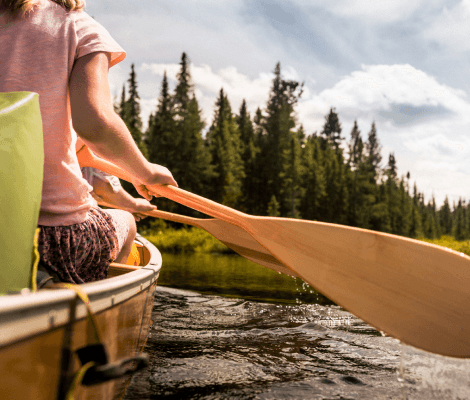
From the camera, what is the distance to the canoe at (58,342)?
730 mm

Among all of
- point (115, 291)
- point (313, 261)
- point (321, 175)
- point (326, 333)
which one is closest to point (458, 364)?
point (313, 261)

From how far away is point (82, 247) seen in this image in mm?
1452

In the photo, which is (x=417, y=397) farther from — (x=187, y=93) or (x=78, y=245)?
(x=187, y=93)

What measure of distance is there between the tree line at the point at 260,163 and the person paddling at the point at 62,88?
27349mm

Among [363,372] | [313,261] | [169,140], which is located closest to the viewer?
[313,261]

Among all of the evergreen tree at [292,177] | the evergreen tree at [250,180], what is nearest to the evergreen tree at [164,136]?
the evergreen tree at [250,180]

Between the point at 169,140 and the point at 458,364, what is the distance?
1234 inches

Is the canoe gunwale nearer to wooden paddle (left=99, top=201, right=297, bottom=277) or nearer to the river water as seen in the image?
the river water

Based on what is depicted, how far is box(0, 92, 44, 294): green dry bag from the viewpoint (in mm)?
992

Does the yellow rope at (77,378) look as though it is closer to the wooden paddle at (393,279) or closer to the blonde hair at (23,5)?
the blonde hair at (23,5)

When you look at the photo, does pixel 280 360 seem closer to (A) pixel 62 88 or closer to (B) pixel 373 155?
(A) pixel 62 88

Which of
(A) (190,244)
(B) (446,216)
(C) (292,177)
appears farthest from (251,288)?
(B) (446,216)

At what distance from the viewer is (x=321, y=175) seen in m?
A: 37.4

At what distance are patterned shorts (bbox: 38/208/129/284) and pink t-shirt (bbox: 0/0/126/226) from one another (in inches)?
2.5
